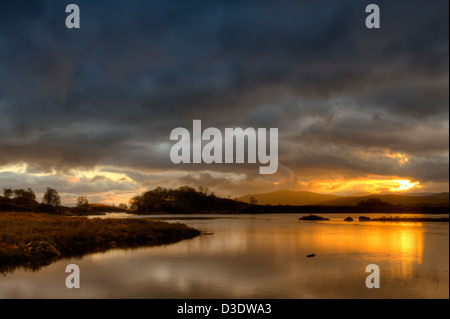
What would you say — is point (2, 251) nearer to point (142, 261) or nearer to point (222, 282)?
point (142, 261)

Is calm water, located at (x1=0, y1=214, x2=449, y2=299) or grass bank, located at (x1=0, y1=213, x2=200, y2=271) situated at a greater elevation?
grass bank, located at (x1=0, y1=213, x2=200, y2=271)

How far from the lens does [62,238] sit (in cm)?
4344

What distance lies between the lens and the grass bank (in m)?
34.6

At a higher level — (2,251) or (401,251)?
(2,251)

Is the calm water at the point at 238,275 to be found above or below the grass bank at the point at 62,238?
below

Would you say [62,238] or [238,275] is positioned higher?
[62,238]

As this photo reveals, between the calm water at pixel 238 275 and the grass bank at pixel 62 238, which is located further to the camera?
the grass bank at pixel 62 238

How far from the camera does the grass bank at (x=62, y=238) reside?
113 ft

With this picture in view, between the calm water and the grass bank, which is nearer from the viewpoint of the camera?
the calm water

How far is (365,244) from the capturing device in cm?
5891
